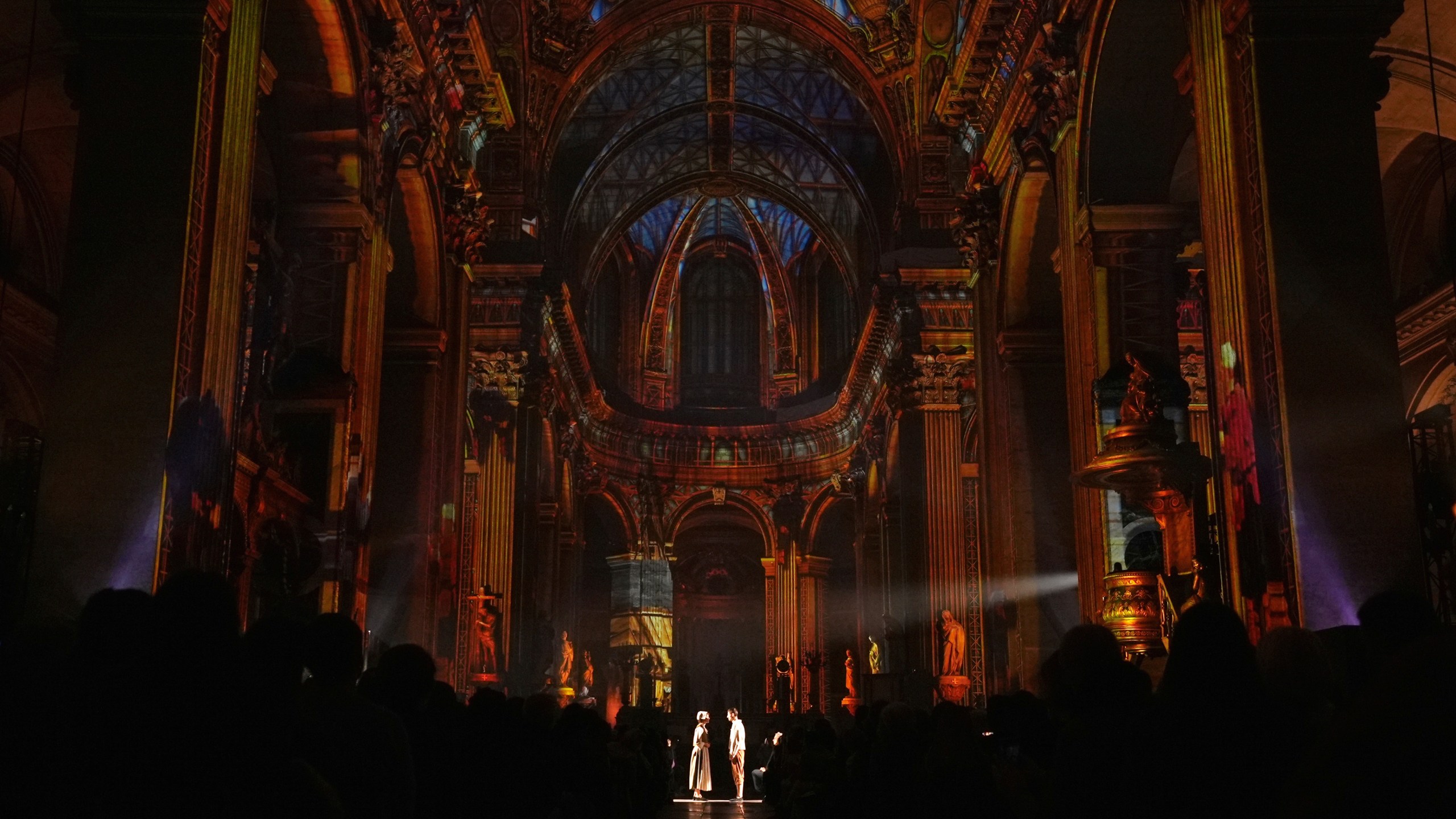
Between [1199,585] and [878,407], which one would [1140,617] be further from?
[878,407]

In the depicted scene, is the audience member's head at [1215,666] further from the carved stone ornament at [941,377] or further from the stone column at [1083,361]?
the carved stone ornament at [941,377]

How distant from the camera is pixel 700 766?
24.9m

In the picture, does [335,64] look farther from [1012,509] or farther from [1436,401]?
[1436,401]

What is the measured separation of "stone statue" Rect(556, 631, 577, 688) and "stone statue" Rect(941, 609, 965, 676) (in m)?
9.20

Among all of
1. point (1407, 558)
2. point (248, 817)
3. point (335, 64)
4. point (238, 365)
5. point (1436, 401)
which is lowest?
point (248, 817)

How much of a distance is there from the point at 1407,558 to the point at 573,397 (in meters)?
22.6

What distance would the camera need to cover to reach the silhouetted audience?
1510 millimetres

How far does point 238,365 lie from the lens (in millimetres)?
8570

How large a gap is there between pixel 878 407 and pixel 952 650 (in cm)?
844

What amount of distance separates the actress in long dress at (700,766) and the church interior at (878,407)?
0.11 meters

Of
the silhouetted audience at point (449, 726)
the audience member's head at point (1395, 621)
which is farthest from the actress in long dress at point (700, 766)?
the audience member's head at point (1395, 621)

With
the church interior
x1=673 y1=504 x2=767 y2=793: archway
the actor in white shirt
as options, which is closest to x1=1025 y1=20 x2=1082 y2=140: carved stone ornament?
the church interior

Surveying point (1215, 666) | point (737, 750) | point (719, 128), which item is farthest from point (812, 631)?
point (1215, 666)

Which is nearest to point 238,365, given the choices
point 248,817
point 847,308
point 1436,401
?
point 248,817
